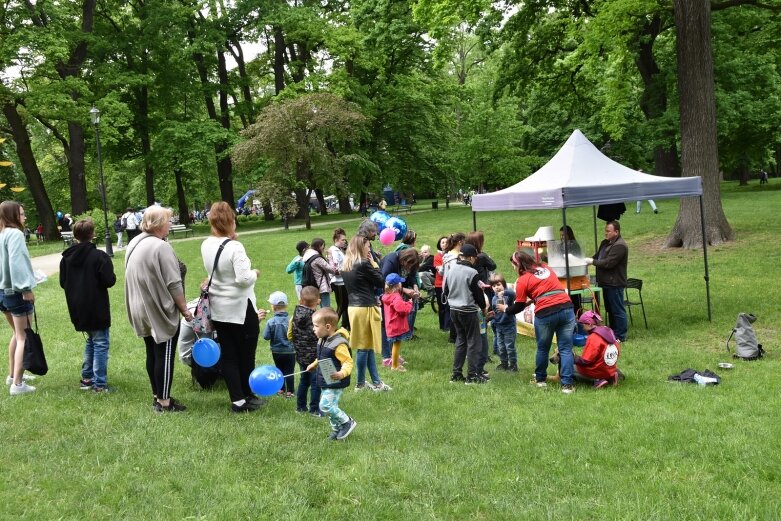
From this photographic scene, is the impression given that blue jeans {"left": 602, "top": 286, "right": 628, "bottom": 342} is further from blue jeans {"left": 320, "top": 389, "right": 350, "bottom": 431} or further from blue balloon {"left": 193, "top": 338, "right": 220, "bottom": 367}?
blue balloon {"left": 193, "top": 338, "right": 220, "bottom": 367}

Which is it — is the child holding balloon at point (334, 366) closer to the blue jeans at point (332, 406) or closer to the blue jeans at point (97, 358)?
the blue jeans at point (332, 406)

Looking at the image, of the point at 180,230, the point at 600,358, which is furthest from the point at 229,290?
the point at 180,230

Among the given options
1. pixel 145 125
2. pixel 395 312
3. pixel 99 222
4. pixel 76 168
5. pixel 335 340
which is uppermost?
pixel 145 125

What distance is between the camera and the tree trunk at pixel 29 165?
95.4 feet

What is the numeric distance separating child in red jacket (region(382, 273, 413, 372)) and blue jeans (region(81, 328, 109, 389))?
123 inches

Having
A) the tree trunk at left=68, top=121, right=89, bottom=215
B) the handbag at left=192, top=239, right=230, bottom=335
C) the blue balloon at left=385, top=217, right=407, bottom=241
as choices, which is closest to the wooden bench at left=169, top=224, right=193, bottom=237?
the tree trunk at left=68, top=121, right=89, bottom=215

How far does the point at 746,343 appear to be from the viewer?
7.55 m

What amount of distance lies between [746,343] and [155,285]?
6.60 metres

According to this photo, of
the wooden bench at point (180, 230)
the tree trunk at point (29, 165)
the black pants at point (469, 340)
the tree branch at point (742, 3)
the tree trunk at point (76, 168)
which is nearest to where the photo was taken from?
the black pants at point (469, 340)

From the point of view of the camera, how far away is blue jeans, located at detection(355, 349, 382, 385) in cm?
675

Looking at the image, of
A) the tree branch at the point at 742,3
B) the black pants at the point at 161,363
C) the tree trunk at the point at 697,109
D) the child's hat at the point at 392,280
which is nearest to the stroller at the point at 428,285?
the child's hat at the point at 392,280

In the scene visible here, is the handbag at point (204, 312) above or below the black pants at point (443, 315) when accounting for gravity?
above

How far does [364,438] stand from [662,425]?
7.97 ft

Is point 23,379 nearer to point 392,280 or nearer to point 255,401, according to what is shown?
point 255,401
